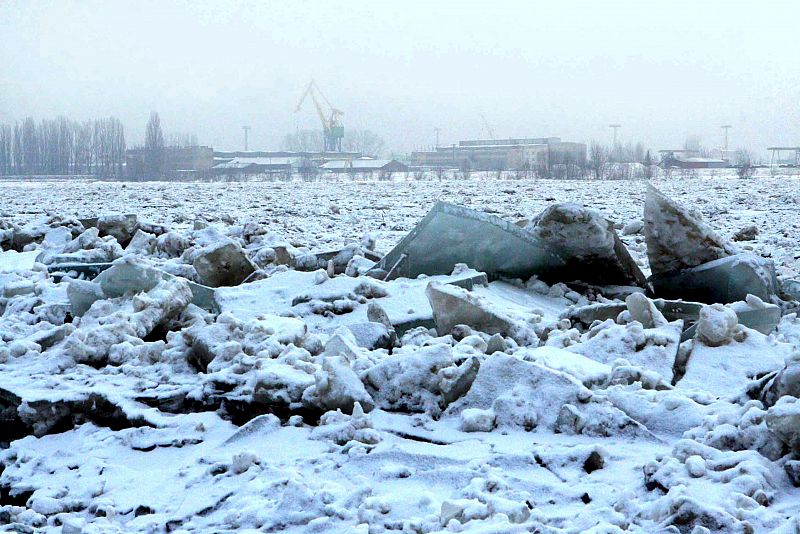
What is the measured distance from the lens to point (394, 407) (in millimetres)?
3279

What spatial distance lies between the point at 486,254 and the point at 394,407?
293 centimetres

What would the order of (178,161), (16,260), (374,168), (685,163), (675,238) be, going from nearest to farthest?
(675,238) < (16,260) < (685,163) < (374,168) < (178,161)

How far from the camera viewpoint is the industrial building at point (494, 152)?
3106 inches

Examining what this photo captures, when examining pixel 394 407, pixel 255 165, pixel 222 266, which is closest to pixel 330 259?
pixel 222 266

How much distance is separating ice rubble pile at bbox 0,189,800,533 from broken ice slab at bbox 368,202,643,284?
40cm

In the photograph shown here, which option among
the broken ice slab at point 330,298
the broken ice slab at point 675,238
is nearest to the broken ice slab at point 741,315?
the broken ice slab at point 330,298

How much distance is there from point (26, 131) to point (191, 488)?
253 feet

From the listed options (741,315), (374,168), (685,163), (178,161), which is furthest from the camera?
(178,161)

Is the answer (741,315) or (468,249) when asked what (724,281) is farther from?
(468,249)

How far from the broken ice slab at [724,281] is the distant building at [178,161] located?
6013 cm

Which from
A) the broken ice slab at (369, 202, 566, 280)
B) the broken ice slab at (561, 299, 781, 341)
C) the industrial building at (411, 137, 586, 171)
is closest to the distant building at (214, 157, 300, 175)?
the industrial building at (411, 137, 586, 171)

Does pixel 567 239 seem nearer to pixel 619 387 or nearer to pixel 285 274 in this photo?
pixel 285 274

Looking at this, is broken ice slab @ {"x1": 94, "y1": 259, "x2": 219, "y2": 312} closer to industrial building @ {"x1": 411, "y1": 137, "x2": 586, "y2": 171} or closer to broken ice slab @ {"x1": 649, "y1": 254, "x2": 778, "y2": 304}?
broken ice slab @ {"x1": 649, "y1": 254, "x2": 778, "y2": 304}

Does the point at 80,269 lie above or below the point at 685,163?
below
